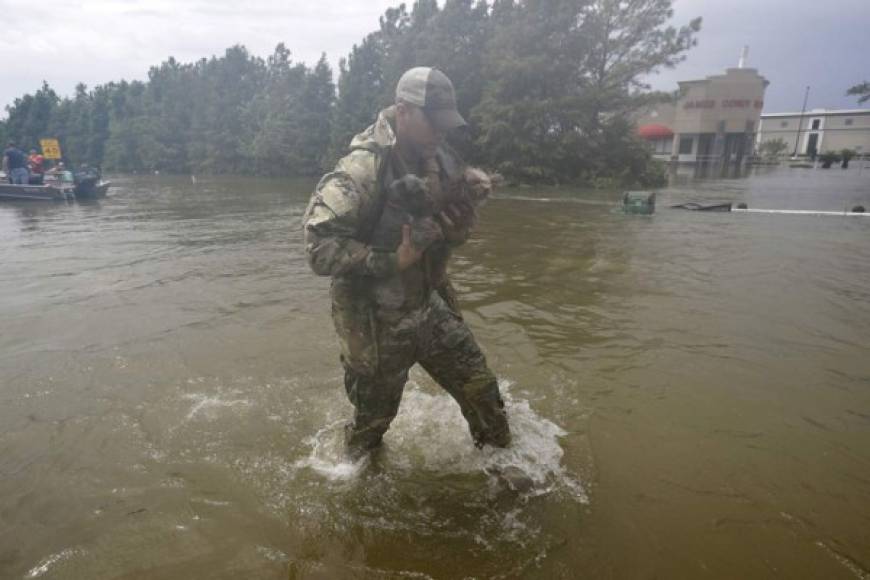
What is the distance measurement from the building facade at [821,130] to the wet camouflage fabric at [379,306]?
77381 mm

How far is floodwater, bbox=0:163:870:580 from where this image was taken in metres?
2.57

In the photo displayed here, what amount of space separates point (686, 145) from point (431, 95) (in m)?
66.3

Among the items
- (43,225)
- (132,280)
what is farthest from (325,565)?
(43,225)

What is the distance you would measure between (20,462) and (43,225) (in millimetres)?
14600

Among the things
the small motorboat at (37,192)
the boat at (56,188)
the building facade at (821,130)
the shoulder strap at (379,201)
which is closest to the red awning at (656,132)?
the building facade at (821,130)

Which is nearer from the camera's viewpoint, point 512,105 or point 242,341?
point 242,341

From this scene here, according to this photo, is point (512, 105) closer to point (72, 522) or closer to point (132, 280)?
point (132, 280)

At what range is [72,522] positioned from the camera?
2.77m

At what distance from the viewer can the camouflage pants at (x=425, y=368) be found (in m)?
2.78

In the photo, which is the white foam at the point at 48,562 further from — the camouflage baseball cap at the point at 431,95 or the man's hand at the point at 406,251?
the camouflage baseball cap at the point at 431,95

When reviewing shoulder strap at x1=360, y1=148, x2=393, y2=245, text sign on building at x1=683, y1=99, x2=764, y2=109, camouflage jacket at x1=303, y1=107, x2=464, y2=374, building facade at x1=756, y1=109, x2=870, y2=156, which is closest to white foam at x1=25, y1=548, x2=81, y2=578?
camouflage jacket at x1=303, y1=107, x2=464, y2=374

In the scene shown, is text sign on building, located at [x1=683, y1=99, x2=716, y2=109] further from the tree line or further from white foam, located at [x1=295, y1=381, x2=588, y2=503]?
white foam, located at [x1=295, y1=381, x2=588, y2=503]

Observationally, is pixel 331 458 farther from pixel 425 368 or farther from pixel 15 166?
pixel 15 166

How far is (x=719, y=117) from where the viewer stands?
5622 centimetres
